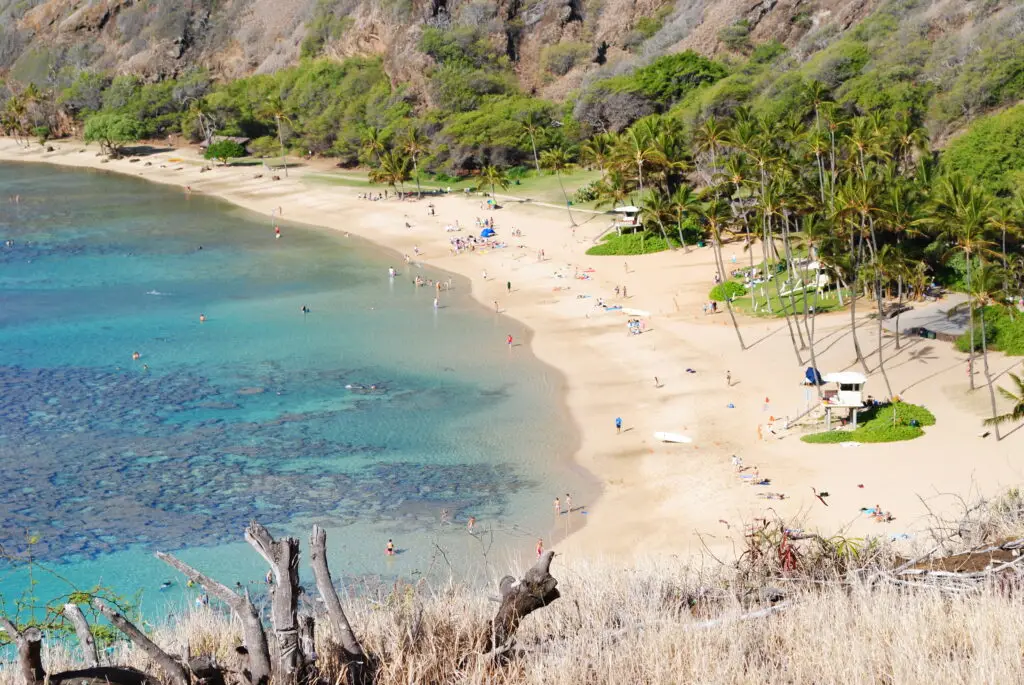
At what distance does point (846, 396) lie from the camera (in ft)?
117

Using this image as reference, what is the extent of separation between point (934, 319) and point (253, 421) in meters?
→ 26.5

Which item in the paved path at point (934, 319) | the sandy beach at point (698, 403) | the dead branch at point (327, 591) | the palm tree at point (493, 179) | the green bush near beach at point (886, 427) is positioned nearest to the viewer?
the dead branch at point (327, 591)

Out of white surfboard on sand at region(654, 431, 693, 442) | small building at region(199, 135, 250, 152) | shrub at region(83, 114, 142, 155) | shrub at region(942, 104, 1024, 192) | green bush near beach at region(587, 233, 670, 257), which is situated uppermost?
shrub at region(83, 114, 142, 155)

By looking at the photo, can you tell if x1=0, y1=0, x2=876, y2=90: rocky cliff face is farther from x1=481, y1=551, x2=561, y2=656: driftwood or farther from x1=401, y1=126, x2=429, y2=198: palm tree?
x1=481, y1=551, x2=561, y2=656: driftwood

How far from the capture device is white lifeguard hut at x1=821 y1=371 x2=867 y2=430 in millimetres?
35438

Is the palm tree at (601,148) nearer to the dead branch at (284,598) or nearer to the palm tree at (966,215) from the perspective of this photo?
the palm tree at (966,215)

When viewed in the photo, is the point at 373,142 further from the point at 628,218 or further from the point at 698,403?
the point at 698,403

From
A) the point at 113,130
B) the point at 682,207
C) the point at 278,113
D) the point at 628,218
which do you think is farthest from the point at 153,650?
the point at 113,130

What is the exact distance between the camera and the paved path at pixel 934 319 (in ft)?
143

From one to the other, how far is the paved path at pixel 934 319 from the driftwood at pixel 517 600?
37.1m

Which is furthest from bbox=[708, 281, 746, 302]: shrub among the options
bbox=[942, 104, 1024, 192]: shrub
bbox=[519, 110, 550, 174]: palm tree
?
bbox=[519, 110, 550, 174]: palm tree

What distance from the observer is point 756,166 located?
2083 inches

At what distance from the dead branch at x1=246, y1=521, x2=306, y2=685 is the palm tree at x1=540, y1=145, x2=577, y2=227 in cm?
6959

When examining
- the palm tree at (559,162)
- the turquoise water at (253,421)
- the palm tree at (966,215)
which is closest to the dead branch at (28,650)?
the turquoise water at (253,421)
